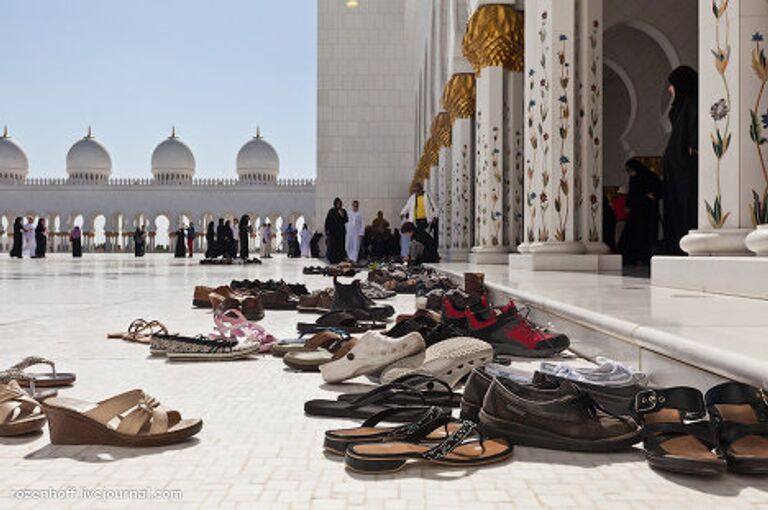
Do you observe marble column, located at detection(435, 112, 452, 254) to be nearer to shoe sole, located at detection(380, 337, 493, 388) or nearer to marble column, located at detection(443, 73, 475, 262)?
marble column, located at detection(443, 73, 475, 262)

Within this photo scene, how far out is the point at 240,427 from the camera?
4.27ft

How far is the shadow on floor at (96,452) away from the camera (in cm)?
111

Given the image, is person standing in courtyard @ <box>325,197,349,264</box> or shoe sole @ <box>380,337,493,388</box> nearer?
shoe sole @ <box>380,337,493,388</box>

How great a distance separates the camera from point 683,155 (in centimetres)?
375

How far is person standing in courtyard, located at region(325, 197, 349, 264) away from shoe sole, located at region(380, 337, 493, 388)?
8307mm

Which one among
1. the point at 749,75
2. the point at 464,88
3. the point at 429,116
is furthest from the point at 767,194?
the point at 429,116

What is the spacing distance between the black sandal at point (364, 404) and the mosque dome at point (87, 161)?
35.8 m

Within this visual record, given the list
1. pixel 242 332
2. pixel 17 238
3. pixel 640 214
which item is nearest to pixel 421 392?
pixel 242 332

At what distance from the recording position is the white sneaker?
67.7 inches

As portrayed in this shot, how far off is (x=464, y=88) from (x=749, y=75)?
6643 millimetres

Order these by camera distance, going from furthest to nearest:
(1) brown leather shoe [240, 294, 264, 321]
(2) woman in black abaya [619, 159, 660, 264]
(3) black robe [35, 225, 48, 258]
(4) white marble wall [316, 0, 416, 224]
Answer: (3) black robe [35, 225, 48, 258], (4) white marble wall [316, 0, 416, 224], (2) woman in black abaya [619, 159, 660, 264], (1) brown leather shoe [240, 294, 264, 321]

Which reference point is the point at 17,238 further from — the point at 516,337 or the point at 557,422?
the point at 557,422

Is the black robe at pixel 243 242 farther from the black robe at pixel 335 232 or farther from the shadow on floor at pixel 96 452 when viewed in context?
the shadow on floor at pixel 96 452

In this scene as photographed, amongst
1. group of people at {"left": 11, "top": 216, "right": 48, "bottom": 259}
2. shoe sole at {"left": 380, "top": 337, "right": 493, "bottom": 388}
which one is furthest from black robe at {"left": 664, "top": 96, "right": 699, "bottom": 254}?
group of people at {"left": 11, "top": 216, "right": 48, "bottom": 259}
